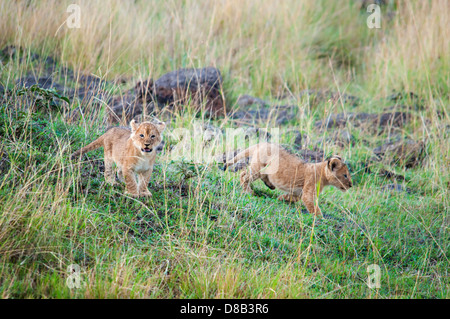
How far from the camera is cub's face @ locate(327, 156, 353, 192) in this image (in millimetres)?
5488

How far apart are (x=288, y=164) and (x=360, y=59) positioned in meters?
6.33

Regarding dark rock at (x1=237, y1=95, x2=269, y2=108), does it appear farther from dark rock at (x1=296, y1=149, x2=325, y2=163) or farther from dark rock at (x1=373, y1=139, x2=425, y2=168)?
dark rock at (x1=373, y1=139, x2=425, y2=168)

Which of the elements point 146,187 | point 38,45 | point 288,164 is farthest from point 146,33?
point 146,187

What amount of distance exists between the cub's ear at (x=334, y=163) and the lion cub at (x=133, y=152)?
207 cm

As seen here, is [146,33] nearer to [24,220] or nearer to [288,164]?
[288,164]

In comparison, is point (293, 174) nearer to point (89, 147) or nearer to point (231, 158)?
point (231, 158)

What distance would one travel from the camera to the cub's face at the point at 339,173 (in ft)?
18.0

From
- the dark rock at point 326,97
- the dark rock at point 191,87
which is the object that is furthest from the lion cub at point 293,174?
the dark rock at point 326,97

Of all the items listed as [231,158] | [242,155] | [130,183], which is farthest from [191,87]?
[130,183]

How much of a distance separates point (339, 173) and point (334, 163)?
17 cm

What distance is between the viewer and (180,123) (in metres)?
6.88

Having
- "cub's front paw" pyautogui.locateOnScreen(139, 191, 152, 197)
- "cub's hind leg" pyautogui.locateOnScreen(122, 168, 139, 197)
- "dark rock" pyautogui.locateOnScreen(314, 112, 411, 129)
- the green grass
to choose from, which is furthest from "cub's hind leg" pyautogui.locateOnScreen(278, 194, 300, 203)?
"dark rock" pyautogui.locateOnScreen(314, 112, 411, 129)

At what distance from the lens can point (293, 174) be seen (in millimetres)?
5676

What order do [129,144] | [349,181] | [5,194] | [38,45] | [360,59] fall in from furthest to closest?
[360,59]
[38,45]
[349,181]
[129,144]
[5,194]
